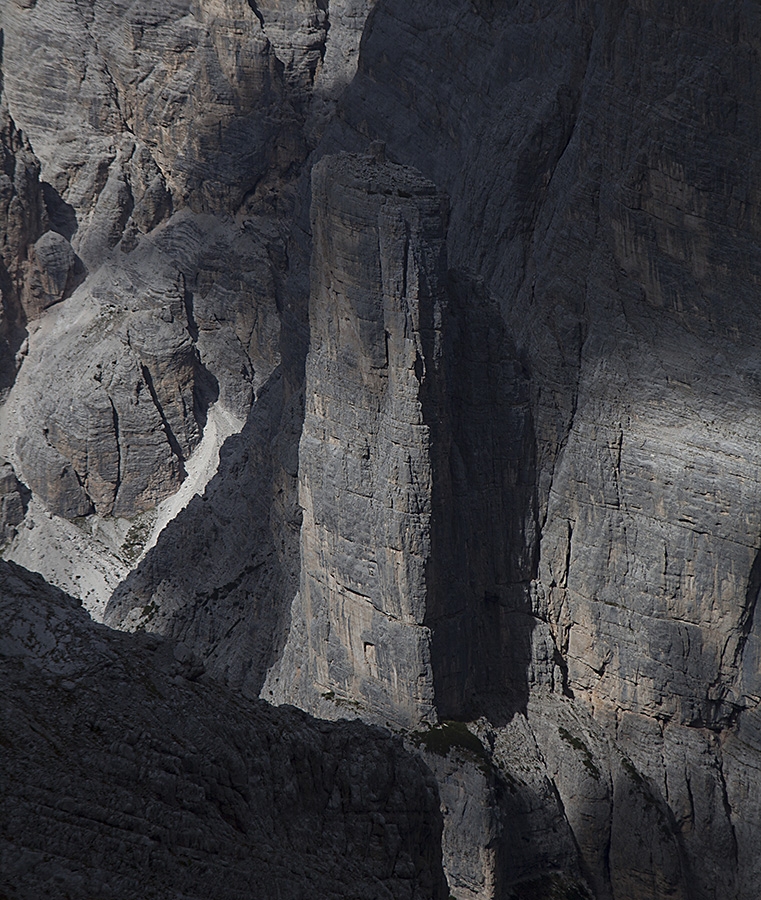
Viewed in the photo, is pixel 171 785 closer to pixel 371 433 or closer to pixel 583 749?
pixel 371 433

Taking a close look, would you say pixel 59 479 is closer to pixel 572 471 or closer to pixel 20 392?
pixel 20 392

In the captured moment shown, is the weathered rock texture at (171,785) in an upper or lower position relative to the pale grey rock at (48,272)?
lower

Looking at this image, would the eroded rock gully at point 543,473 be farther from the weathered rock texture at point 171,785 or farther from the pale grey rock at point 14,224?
the pale grey rock at point 14,224

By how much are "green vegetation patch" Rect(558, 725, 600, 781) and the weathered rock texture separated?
1370cm

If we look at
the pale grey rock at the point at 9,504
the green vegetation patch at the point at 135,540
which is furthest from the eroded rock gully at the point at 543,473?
the pale grey rock at the point at 9,504

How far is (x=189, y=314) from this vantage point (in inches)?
1941

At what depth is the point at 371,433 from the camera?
25422mm

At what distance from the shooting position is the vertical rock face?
23.8 m

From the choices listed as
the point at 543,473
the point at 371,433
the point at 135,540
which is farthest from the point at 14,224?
the point at 543,473

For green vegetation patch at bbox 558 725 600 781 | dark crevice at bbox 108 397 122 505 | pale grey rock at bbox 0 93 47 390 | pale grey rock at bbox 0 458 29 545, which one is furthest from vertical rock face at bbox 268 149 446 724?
pale grey rock at bbox 0 93 47 390

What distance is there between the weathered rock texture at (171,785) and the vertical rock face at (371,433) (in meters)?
11.9

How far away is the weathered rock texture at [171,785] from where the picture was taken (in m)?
9.98

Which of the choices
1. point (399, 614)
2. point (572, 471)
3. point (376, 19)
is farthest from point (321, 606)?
point (376, 19)

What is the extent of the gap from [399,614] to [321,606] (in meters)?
2.70
